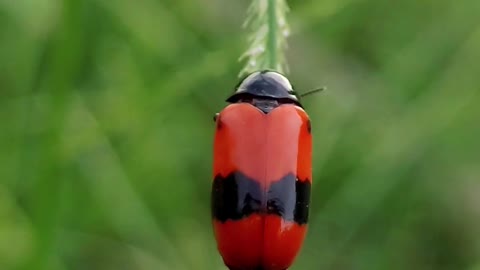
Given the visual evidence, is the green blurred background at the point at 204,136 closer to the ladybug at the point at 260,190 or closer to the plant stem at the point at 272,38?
the ladybug at the point at 260,190

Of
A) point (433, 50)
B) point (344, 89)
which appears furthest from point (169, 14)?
point (433, 50)

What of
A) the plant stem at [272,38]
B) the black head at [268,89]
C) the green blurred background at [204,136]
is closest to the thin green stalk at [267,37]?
the plant stem at [272,38]

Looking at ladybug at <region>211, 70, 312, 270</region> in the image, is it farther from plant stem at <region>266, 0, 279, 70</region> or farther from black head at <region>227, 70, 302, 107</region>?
plant stem at <region>266, 0, 279, 70</region>

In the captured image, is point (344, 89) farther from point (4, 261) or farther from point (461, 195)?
point (4, 261)

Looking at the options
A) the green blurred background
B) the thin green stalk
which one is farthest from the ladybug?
the green blurred background

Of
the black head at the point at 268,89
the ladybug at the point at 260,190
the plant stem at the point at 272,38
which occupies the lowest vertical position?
the ladybug at the point at 260,190

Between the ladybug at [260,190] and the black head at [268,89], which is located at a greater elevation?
the black head at [268,89]
